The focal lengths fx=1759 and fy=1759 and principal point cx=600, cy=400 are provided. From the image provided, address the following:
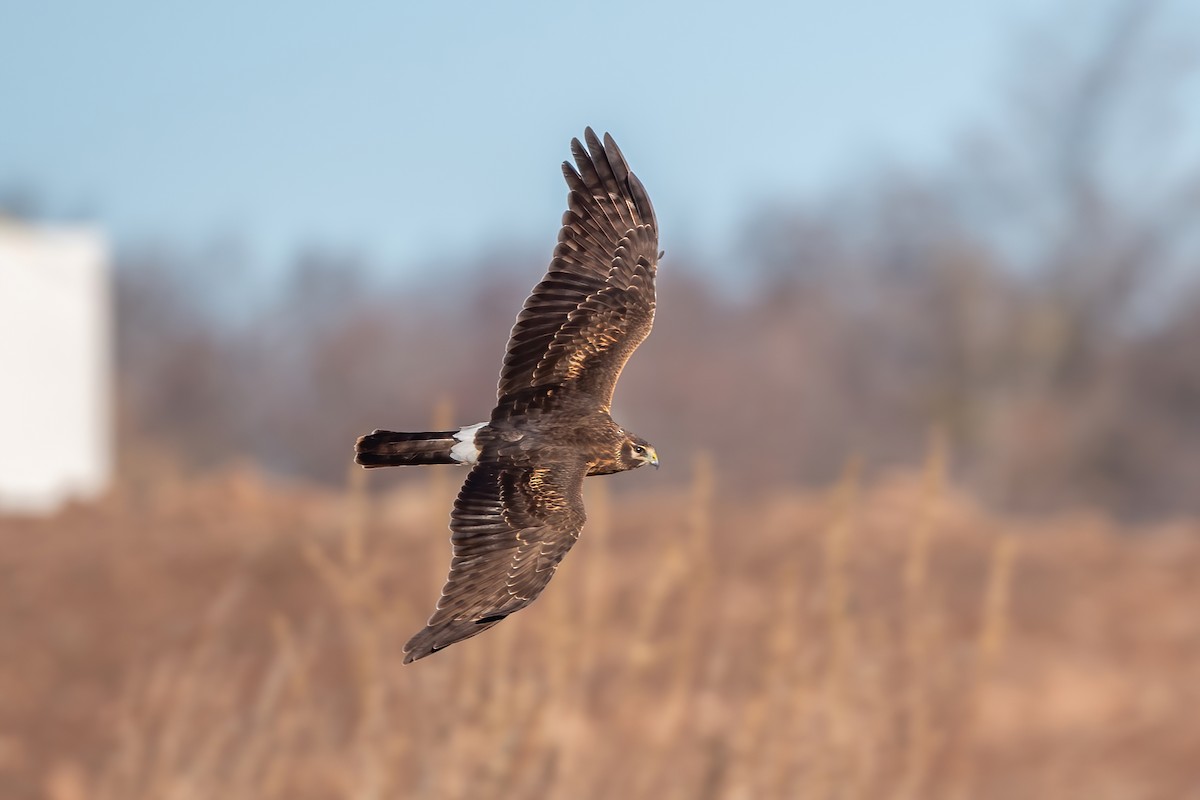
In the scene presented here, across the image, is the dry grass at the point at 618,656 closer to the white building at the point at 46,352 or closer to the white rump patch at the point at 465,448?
the white rump patch at the point at 465,448

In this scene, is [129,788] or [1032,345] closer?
[129,788]

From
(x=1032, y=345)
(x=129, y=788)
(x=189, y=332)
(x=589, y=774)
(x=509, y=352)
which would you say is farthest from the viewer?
(x=189, y=332)

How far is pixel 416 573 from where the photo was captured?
1241 centimetres

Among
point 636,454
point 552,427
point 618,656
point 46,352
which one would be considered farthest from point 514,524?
point 46,352

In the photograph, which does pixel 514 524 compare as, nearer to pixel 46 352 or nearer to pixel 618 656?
pixel 618 656

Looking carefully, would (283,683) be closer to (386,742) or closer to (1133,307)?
(386,742)

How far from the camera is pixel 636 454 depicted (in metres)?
4.72

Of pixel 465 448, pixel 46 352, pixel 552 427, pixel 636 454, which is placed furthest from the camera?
pixel 46 352

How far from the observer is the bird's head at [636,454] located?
185 inches

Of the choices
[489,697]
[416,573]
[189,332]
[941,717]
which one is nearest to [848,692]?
[941,717]

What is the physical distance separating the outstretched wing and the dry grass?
45 centimetres

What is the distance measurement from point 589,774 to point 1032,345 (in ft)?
95.4

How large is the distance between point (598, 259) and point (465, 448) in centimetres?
113

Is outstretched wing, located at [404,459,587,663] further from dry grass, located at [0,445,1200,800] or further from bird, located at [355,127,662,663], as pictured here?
dry grass, located at [0,445,1200,800]
